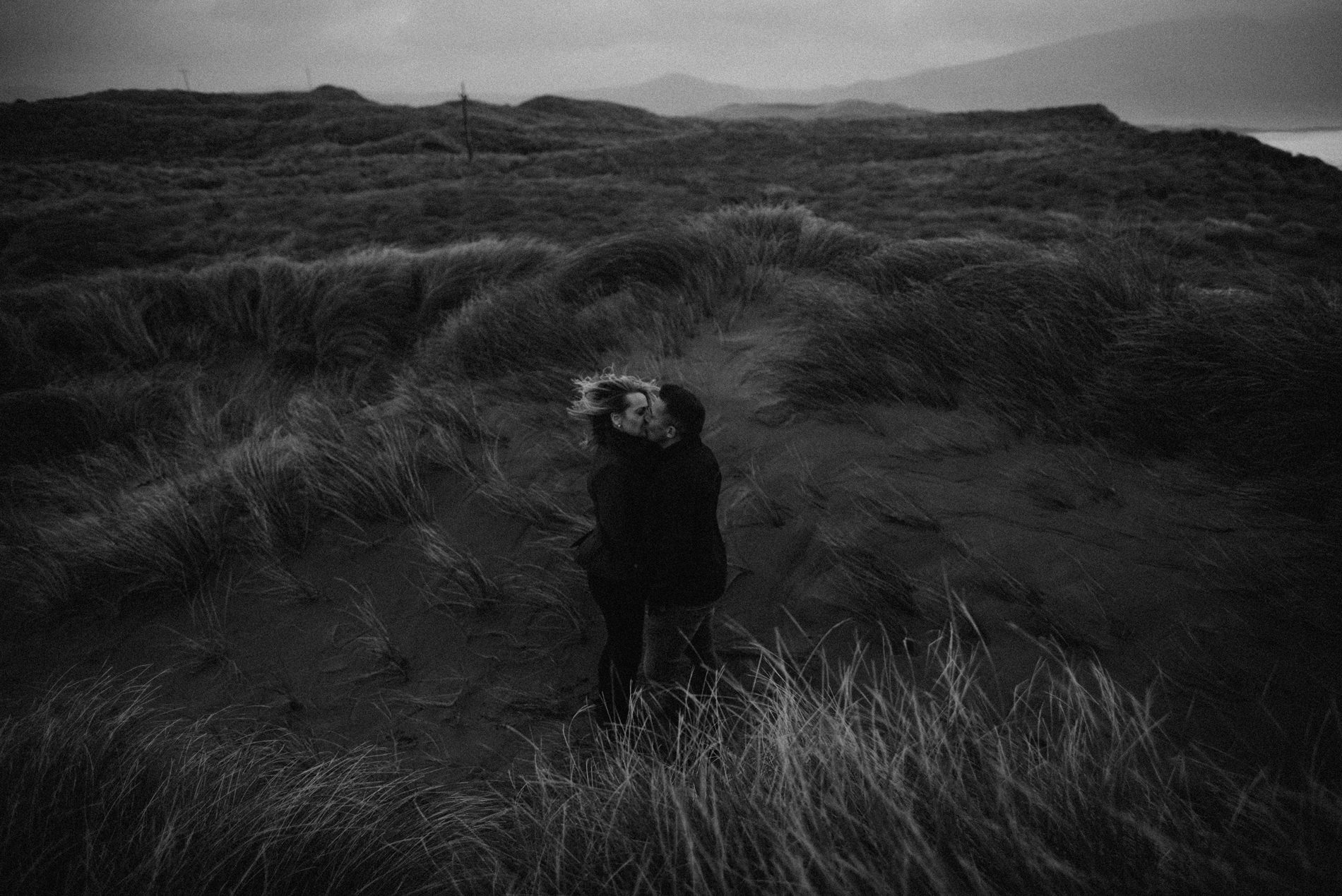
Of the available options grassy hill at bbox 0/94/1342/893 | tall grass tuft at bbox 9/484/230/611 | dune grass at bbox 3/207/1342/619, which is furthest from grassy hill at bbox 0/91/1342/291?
tall grass tuft at bbox 9/484/230/611

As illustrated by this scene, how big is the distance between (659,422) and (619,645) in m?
0.96

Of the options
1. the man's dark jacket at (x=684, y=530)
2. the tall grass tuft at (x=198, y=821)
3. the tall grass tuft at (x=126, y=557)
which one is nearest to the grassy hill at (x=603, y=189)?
the man's dark jacket at (x=684, y=530)

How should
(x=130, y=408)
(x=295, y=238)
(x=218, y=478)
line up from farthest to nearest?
(x=295, y=238)
(x=130, y=408)
(x=218, y=478)

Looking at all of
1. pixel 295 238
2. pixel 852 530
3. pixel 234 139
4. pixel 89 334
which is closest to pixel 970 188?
pixel 295 238

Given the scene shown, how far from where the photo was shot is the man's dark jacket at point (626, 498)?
2.30 meters

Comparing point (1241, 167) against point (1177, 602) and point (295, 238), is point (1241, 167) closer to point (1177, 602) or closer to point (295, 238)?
point (1177, 602)

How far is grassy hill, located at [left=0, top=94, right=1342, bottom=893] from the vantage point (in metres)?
1.55

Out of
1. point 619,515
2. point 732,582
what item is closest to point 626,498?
point 619,515

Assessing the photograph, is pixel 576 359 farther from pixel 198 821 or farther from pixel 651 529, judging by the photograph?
pixel 198 821

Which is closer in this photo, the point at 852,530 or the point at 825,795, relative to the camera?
the point at 825,795

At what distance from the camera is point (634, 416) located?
2289mm

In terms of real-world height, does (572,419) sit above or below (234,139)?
below

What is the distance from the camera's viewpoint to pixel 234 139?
43.5 m

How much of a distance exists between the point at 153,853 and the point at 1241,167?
28.7 meters
